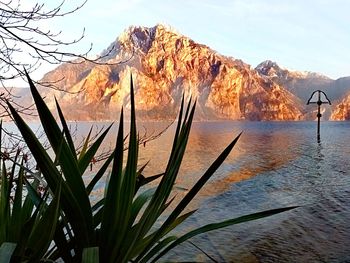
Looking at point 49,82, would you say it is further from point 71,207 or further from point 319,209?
point 319,209

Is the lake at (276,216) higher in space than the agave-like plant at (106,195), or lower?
lower

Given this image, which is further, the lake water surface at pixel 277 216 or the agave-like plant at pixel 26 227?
the lake water surface at pixel 277 216

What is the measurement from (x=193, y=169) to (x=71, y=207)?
30689 mm

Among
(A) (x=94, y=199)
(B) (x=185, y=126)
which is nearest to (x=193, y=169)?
(A) (x=94, y=199)

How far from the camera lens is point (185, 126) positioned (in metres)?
2.17

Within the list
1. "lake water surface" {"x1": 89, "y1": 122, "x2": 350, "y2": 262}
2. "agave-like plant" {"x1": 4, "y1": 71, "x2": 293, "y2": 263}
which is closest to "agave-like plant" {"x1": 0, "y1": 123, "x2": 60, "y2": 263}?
"agave-like plant" {"x1": 4, "y1": 71, "x2": 293, "y2": 263}

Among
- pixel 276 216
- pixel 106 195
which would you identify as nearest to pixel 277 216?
pixel 276 216

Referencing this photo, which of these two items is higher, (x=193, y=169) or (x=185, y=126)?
(x=185, y=126)

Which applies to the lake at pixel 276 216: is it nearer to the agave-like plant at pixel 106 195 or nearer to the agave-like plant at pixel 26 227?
the agave-like plant at pixel 106 195

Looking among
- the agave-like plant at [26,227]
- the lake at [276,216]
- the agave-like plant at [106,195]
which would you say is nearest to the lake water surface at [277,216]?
the lake at [276,216]

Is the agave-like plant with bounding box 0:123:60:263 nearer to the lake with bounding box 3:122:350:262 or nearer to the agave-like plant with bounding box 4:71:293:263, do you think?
the agave-like plant with bounding box 4:71:293:263

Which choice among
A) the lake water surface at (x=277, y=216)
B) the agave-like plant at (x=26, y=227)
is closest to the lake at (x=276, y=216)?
the lake water surface at (x=277, y=216)

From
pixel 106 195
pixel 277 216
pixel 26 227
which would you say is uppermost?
pixel 106 195

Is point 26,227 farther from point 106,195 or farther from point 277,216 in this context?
point 277,216
